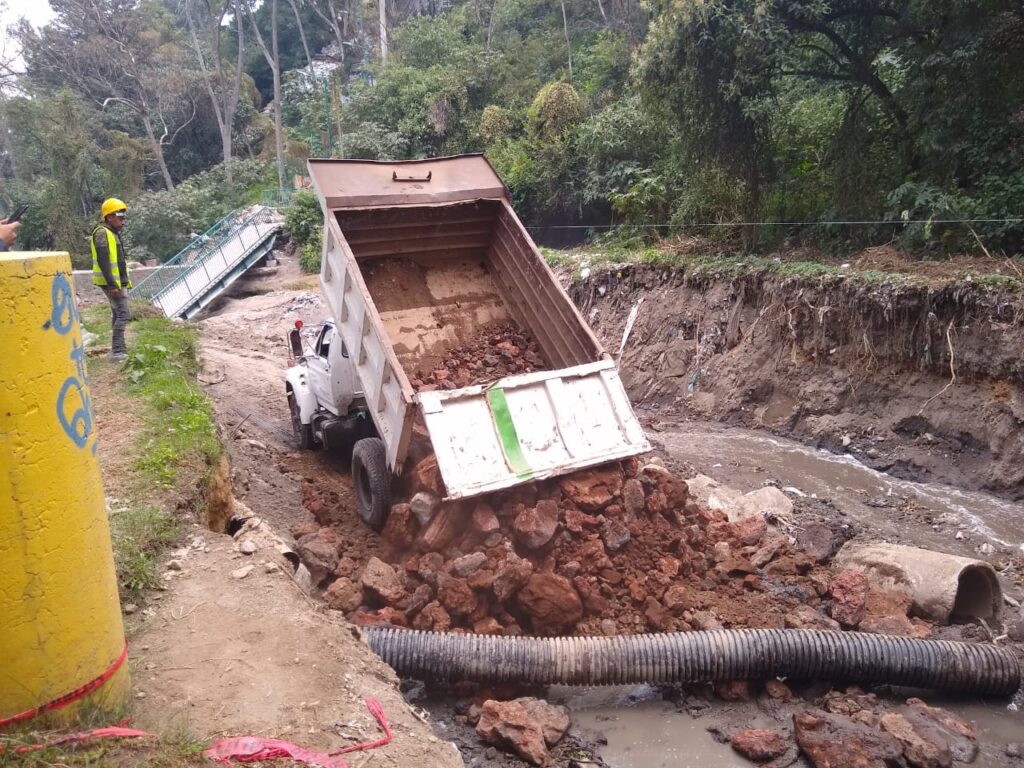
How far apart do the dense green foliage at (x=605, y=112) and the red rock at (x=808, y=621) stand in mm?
6246

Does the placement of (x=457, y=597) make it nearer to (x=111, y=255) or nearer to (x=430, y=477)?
(x=430, y=477)

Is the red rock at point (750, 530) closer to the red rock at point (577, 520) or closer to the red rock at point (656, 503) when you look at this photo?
the red rock at point (656, 503)

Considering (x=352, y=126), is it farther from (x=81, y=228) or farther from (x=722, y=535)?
(x=722, y=535)

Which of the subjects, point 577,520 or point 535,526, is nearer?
point 535,526

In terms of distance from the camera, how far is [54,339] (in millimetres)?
2453

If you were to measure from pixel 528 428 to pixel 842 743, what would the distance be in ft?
9.25

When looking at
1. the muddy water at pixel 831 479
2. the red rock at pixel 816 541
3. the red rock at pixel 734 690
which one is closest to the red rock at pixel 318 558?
the red rock at pixel 734 690

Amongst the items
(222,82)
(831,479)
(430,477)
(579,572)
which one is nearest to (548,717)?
(579,572)

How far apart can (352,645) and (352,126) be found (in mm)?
29351

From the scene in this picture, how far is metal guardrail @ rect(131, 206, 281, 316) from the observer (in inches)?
790

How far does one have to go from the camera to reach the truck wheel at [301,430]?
8.47 meters

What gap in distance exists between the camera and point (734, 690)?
4648 mm

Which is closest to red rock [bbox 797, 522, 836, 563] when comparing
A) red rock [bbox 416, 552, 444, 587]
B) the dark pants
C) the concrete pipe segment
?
the concrete pipe segment

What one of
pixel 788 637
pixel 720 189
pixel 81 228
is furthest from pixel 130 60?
pixel 788 637
